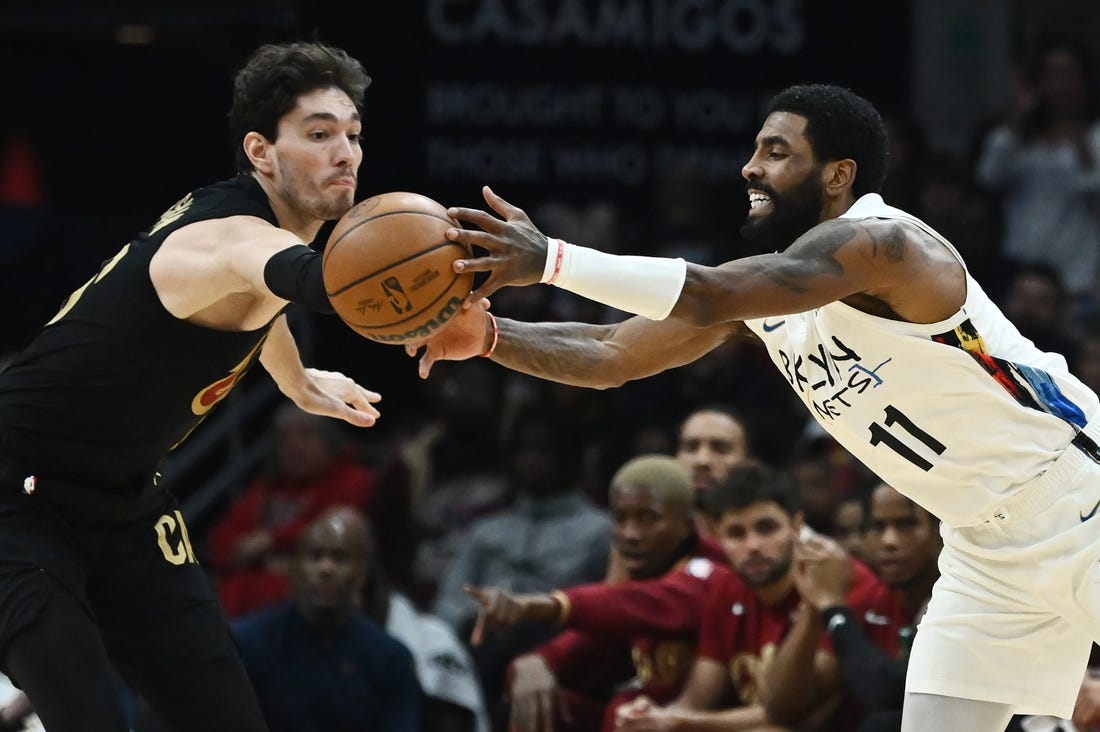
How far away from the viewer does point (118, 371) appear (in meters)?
4.85

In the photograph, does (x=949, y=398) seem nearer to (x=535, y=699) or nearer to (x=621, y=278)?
(x=621, y=278)

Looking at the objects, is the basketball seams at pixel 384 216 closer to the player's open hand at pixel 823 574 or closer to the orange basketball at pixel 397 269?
the orange basketball at pixel 397 269

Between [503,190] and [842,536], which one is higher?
[503,190]

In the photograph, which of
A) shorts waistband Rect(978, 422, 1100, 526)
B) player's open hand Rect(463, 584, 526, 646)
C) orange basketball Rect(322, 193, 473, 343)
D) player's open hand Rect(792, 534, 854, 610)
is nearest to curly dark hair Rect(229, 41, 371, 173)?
orange basketball Rect(322, 193, 473, 343)

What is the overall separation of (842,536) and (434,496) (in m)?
2.98

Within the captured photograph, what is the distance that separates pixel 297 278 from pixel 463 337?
871 mm

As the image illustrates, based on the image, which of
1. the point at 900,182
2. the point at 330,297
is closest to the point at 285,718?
the point at 330,297

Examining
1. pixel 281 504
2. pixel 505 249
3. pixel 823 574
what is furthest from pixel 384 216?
pixel 281 504

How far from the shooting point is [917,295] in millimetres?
4754

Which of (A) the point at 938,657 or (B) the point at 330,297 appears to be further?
(A) the point at 938,657

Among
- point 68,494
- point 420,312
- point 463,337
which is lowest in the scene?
point 68,494

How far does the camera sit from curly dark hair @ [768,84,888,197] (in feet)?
16.3

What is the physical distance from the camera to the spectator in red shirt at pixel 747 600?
700 centimetres

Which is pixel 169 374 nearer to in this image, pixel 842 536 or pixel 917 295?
pixel 917 295
